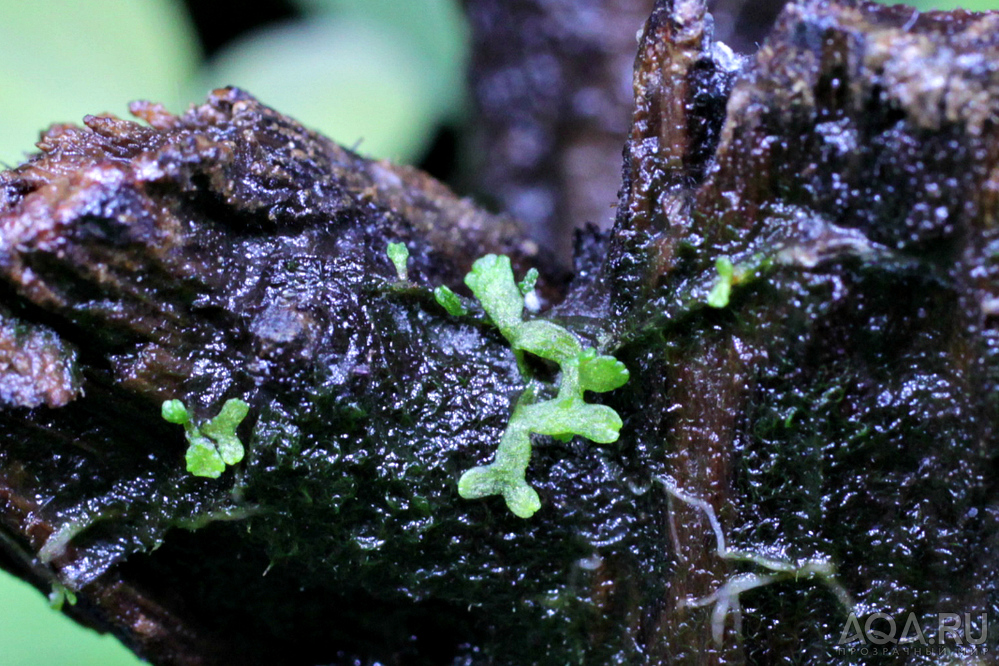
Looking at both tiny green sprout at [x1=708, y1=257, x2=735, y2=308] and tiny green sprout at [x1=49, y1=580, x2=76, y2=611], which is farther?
tiny green sprout at [x1=49, y1=580, x2=76, y2=611]

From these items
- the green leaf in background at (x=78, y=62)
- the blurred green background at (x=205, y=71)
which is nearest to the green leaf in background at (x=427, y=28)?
the blurred green background at (x=205, y=71)

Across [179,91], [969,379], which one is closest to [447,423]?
[969,379]

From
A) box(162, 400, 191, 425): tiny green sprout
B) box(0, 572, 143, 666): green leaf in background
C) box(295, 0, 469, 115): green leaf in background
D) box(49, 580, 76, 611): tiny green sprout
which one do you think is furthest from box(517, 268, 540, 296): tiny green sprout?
box(295, 0, 469, 115): green leaf in background

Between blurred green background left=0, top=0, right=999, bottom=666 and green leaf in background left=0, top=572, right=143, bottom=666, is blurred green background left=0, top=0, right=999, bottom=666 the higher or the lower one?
the higher one

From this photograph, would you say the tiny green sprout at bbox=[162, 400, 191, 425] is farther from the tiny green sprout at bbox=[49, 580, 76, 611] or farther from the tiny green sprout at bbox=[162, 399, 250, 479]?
the tiny green sprout at bbox=[49, 580, 76, 611]

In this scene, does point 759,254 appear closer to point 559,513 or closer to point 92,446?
point 559,513

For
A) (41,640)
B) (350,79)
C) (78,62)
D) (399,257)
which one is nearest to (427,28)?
(350,79)
